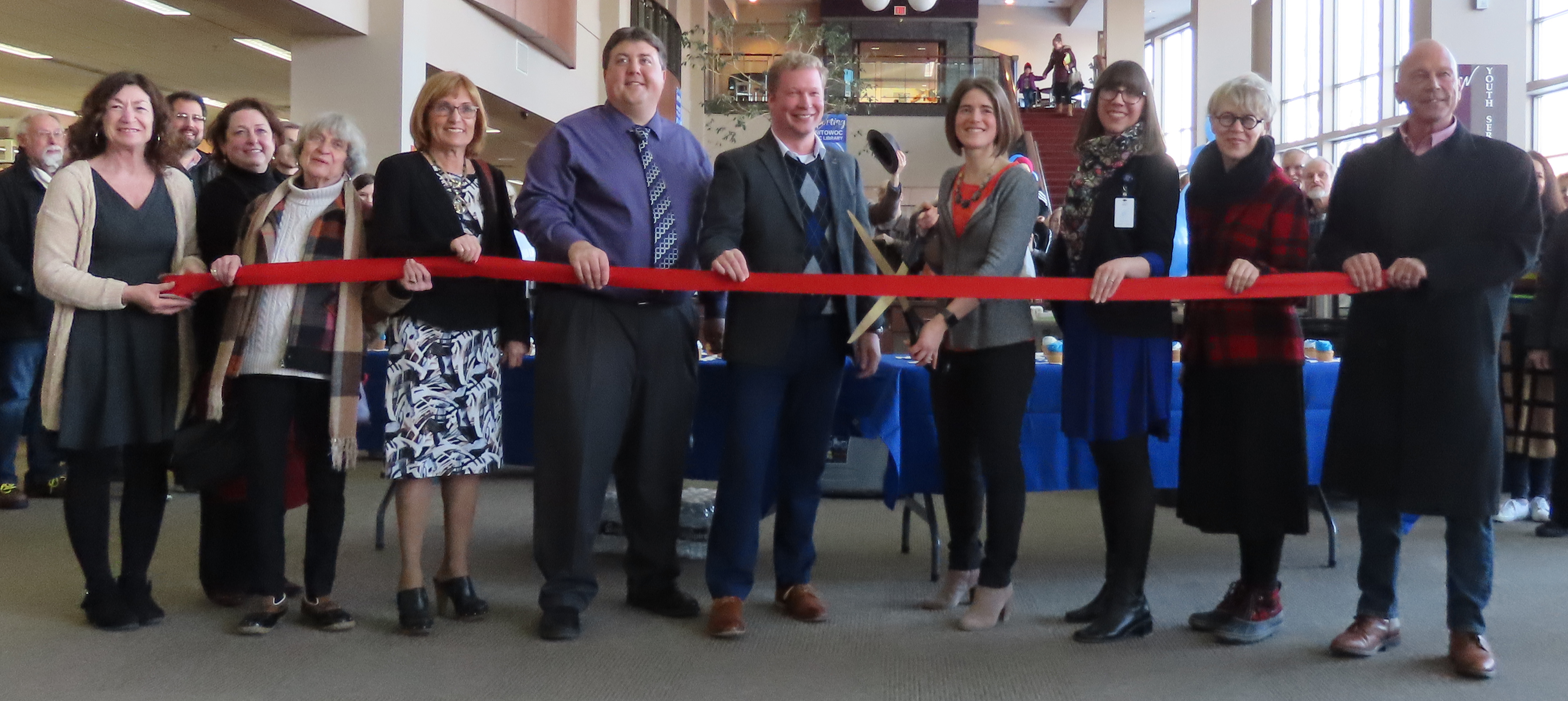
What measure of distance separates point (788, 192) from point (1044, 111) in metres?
18.3

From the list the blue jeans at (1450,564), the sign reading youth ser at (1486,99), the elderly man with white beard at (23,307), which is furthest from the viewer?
the sign reading youth ser at (1486,99)

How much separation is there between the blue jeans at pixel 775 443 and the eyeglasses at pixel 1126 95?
93cm

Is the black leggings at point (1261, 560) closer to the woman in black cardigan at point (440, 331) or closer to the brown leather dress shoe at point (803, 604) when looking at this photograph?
the brown leather dress shoe at point (803, 604)

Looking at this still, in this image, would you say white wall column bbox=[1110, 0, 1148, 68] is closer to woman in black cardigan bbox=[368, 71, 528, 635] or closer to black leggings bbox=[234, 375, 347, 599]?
woman in black cardigan bbox=[368, 71, 528, 635]

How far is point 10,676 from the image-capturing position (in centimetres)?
286

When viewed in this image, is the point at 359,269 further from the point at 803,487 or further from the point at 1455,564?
the point at 1455,564

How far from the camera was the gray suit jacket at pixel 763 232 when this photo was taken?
10.4 ft

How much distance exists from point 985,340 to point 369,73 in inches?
298

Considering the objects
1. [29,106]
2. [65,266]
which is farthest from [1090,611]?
[29,106]

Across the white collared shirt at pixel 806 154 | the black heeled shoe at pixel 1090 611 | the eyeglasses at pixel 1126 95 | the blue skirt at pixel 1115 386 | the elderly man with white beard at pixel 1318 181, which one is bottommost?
the black heeled shoe at pixel 1090 611

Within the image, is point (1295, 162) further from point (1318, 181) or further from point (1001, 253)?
point (1001, 253)

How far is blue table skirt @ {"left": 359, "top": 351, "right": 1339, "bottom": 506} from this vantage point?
396cm

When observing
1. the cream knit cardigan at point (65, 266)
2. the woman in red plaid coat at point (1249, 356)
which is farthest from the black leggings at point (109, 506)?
the woman in red plaid coat at point (1249, 356)

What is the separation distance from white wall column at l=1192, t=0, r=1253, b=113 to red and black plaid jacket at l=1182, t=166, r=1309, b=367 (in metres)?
15.3
